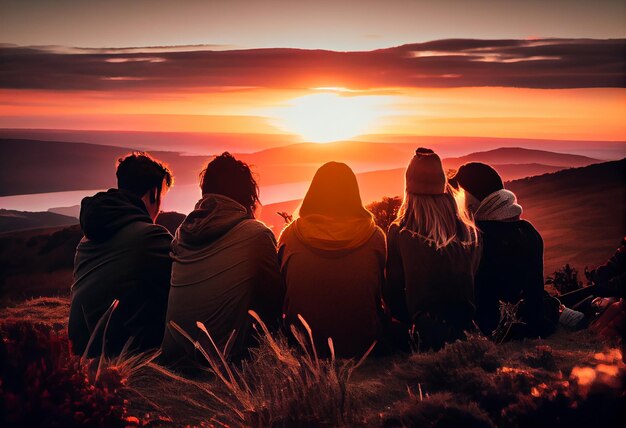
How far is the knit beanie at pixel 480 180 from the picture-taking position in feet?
24.9

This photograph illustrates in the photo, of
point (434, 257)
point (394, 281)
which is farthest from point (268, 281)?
point (434, 257)

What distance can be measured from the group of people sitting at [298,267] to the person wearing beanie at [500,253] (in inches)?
0.8

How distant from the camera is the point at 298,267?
278 inches

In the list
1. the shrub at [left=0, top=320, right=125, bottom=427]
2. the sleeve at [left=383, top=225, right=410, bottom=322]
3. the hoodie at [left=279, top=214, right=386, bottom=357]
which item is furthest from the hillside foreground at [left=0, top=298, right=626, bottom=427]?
the sleeve at [left=383, top=225, right=410, bottom=322]

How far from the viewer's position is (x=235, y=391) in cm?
524

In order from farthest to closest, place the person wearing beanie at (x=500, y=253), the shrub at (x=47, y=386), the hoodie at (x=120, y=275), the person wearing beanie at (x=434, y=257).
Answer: the person wearing beanie at (x=500, y=253) < the hoodie at (x=120, y=275) < the person wearing beanie at (x=434, y=257) < the shrub at (x=47, y=386)

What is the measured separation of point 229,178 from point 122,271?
134 centimetres

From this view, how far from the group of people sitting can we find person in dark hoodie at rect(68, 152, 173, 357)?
11 mm

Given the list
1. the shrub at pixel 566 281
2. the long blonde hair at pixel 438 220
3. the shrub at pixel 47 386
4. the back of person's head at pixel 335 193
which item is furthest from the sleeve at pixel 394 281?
the shrub at pixel 566 281

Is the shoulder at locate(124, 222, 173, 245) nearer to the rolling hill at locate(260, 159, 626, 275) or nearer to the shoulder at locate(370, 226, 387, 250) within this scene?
the shoulder at locate(370, 226, 387, 250)

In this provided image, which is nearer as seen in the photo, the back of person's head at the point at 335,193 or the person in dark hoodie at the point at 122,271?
the back of person's head at the point at 335,193

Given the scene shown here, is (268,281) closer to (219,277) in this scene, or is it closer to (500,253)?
(219,277)

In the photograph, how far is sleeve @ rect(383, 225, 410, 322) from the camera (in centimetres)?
707

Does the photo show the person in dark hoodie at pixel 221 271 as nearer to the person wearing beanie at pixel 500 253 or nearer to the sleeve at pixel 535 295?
the person wearing beanie at pixel 500 253
